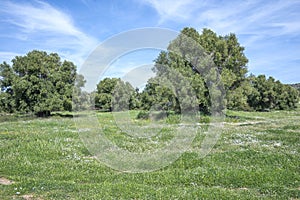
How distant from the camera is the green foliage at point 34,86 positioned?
49.8 meters

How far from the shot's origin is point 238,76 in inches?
1700

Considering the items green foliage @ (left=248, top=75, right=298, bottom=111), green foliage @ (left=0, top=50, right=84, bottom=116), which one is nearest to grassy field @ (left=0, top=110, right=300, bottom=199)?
green foliage @ (left=0, top=50, right=84, bottom=116)

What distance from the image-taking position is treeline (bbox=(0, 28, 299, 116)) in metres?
39.2

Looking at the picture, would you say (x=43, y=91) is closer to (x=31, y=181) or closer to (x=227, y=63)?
(x=227, y=63)

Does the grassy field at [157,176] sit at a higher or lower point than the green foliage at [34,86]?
lower

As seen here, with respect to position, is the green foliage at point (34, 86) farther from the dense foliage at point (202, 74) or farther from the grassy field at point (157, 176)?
the grassy field at point (157, 176)

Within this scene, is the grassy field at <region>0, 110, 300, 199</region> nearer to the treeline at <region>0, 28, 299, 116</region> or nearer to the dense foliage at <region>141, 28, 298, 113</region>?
the treeline at <region>0, 28, 299, 116</region>

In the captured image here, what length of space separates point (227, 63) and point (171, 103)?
34.8ft

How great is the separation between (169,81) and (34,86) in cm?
2523

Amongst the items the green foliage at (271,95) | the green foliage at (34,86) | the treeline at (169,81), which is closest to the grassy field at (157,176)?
the treeline at (169,81)

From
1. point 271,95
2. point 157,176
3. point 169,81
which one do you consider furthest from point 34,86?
point 271,95

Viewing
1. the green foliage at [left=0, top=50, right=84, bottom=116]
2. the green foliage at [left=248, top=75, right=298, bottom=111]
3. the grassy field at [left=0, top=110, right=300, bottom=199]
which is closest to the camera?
the grassy field at [left=0, top=110, right=300, bottom=199]

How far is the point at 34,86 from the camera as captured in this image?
49688 mm

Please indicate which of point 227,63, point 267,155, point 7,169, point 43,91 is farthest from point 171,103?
point 7,169
